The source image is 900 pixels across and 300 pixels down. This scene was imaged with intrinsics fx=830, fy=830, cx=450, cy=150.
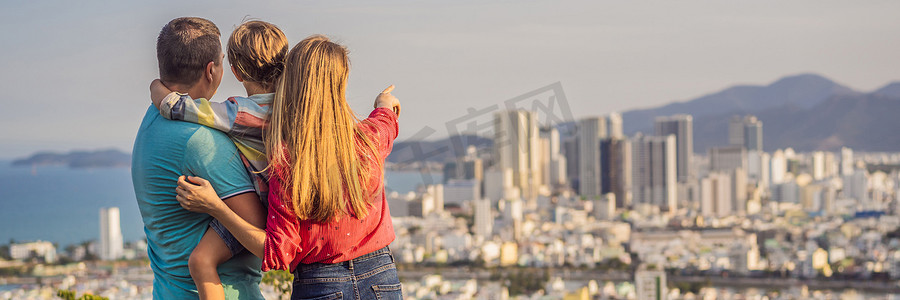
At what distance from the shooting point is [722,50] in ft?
112

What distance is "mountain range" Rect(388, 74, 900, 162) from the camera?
38375 millimetres

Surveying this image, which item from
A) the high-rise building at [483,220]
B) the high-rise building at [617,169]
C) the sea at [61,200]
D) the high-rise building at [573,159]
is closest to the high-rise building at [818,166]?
the high-rise building at [617,169]

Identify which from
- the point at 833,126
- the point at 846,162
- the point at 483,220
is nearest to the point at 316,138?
the point at 483,220

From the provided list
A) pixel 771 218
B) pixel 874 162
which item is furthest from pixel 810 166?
pixel 771 218

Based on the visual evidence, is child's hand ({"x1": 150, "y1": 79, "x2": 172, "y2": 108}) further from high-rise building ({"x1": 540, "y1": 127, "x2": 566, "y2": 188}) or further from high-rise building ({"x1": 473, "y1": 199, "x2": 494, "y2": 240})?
high-rise building ({"x1": 540, "y1": 127, "x2": 566, "y2": 188})

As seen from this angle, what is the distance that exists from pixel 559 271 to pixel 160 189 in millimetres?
19159

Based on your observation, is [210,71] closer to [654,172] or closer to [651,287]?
[651,287]

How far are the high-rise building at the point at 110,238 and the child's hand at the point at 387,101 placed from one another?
1683cm

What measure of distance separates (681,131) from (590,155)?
4.61 m

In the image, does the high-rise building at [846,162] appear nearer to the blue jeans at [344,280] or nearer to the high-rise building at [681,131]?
the high-rise building at [681,131]

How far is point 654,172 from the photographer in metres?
31.5

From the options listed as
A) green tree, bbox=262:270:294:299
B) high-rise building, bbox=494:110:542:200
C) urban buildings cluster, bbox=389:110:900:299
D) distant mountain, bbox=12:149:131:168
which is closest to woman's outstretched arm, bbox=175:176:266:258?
green tree, bbox=262:270:294:299

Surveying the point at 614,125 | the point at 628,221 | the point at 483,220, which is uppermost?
the point at 614,125

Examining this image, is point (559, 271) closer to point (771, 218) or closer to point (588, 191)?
point (771, 218)
